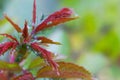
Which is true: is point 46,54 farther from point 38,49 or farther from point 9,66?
point 9,66

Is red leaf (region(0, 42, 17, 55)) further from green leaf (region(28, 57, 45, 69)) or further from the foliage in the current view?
green leaf (region(28, 57, 45, 69))

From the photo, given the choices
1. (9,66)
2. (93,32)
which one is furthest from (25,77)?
(93,32)

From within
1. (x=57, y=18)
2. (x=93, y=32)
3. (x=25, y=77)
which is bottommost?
(x=93, y=32)

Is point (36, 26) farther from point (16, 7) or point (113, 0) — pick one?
point (113, 0)

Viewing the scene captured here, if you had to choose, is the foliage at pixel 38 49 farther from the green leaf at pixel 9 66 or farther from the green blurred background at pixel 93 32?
the green blurred background at pixel 93 32

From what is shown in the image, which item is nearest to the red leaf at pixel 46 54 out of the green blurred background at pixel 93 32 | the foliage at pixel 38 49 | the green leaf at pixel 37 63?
the foliage at pixel 38 49
